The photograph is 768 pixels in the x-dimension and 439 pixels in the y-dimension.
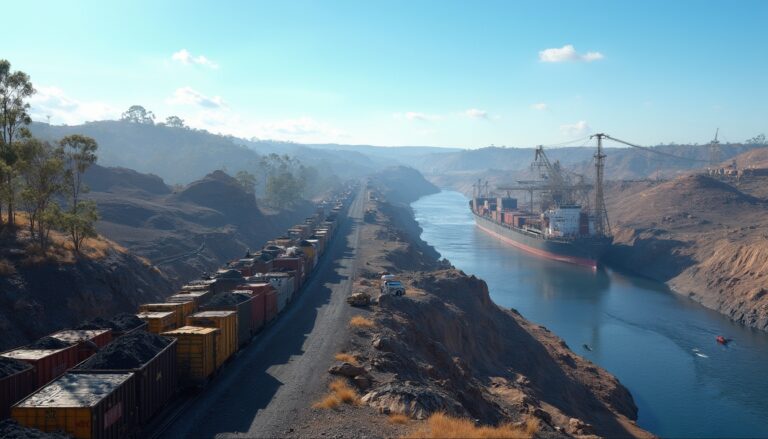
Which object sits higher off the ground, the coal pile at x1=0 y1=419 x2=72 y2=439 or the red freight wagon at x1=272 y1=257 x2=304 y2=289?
the coal pile at x1=0 y1=419 x2=72 y2=439

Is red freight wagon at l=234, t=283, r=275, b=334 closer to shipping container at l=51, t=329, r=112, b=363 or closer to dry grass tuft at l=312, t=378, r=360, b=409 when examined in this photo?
shipping container at l=51, t=329, r=112, b=363

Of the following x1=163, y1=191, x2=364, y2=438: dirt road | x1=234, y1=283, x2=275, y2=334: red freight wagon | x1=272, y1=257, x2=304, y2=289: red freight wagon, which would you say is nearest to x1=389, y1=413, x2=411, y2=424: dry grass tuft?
x1=163, y1=191, x2=364, y2=438: dirt road

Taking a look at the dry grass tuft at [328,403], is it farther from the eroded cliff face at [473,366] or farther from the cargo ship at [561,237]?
the cargo ship at [561,237]

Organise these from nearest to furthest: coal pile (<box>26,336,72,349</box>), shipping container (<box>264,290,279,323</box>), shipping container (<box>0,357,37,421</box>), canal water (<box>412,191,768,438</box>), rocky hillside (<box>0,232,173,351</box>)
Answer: shipping container (<box>0,357,37,421</box>) < coal pile (<box>26,336,72,349</box>) < rocky hillside (<box>0,232,173,351</box>) < shipping container (<box>264,290,279,323</box>) < canal water (<box>412,191,768,438</box>)

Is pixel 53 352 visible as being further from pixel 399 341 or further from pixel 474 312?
pixel 474 312

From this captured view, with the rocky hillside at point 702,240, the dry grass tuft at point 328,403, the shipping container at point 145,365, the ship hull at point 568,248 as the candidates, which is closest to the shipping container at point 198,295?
the shipping container at point 145,365

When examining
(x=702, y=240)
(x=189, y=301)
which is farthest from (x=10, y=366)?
(x=702, y=240)
